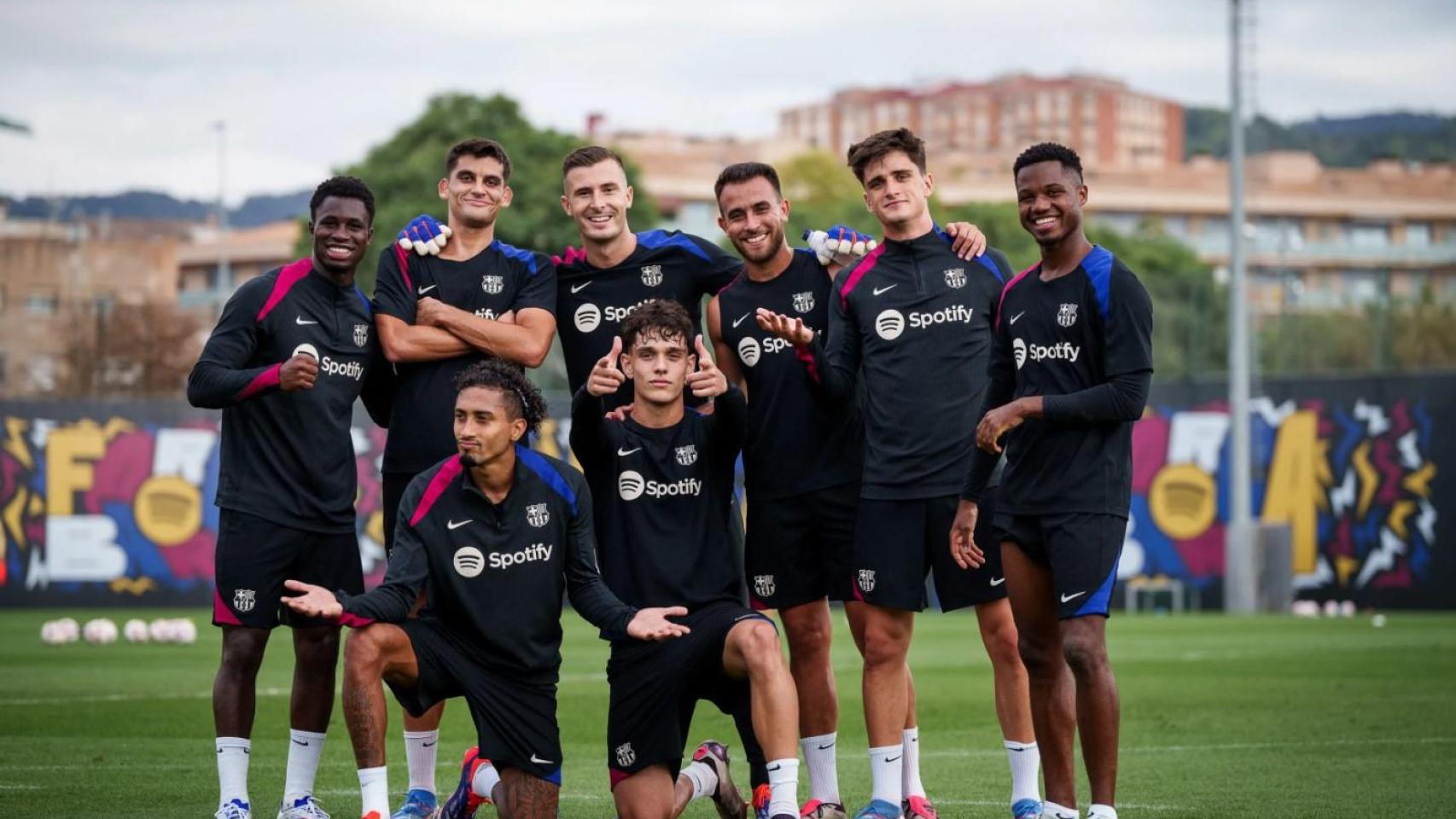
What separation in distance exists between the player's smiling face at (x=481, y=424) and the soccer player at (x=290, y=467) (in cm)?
93

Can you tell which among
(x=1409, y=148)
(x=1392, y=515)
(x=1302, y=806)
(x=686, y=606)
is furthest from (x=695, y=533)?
(x=1409, y=148)

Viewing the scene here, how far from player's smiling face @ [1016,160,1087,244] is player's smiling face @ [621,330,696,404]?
4.90 feet

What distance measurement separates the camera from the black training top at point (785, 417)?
8.85 m

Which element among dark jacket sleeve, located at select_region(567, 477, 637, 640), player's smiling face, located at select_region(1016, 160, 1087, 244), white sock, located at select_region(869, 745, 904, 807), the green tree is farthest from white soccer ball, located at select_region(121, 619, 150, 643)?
the green tree

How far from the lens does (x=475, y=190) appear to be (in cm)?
896

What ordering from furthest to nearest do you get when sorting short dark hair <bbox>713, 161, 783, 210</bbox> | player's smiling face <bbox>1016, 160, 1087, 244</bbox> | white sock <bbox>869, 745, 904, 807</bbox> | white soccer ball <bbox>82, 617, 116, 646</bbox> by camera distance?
white soccer ball <bbox>82, 617, 116, 646</bbox>, short dark hair <bbox>713, 161, 783, 210</bbox>, white sock <bbox>869, 745, 904, 807</bbox>, player's smiling face <bbox>1016, 160, 1087, 244</bbox>

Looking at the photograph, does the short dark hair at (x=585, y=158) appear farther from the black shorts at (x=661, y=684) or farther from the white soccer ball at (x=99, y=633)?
the white soccer ball at (x=99, y=633)

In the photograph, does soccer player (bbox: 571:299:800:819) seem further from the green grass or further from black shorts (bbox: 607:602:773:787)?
the green grass

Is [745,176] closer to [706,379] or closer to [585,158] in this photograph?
[585,158]

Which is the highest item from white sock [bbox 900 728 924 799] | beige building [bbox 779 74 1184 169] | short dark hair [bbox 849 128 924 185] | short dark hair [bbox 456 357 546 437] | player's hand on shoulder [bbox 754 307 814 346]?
beige building [bbox 779 74 1184 169]

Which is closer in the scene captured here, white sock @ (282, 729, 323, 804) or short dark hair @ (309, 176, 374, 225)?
white sock @ (282, 729, 323, 804)

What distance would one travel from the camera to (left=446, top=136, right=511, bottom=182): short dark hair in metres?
9.01

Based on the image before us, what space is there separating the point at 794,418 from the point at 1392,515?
76.8ft

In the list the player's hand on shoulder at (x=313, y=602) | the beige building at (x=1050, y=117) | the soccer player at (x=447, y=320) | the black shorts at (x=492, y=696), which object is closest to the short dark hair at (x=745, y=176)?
the soccer player at (x=447, y=320)
